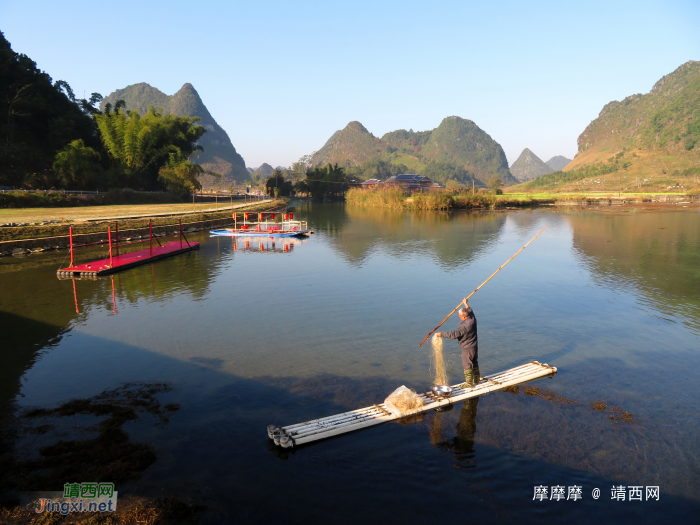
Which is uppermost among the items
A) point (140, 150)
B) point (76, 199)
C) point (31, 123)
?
point (31, 123)

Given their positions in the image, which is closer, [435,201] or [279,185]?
[435,201]

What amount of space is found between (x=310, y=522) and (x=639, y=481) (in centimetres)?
529

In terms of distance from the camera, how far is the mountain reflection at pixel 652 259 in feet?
57.1

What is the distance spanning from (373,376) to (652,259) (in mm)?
24217

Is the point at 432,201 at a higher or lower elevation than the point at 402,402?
higher

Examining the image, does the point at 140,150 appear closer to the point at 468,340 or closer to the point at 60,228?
the point at 60,228

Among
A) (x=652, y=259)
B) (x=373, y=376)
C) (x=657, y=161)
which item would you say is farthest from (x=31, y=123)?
(x=657, y=161)

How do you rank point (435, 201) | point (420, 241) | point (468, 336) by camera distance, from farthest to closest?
point (435, 201) → point (420, 241) → point (468, 336)

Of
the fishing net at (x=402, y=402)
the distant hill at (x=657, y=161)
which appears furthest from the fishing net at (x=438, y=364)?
the distant hill at (x=657, y=161)

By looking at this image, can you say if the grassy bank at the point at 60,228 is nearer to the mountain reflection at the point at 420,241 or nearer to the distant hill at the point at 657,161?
the mountain reflection at the point at 420,241

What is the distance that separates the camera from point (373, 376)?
10.2 m

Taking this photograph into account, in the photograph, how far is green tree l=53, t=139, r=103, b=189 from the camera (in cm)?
5694

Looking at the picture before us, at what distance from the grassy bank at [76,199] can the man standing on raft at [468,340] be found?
51.0 metres

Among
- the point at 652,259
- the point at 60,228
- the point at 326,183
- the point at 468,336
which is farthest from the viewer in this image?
the point at 326,183
